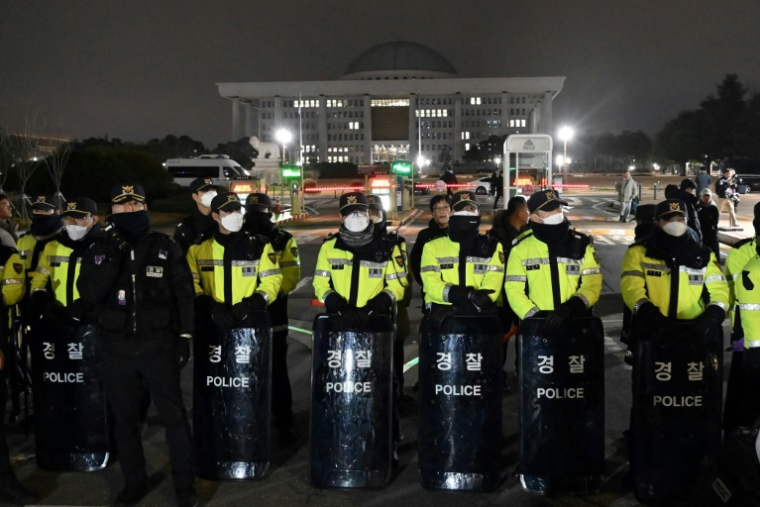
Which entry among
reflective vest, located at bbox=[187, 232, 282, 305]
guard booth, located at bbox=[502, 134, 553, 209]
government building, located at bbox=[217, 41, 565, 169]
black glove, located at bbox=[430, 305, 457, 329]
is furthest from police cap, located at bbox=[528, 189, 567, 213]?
government building, located at bbox=[217, 41, 565, 169]

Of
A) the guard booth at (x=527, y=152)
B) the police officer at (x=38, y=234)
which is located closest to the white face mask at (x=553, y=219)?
the police officer at (x=38, y=234)

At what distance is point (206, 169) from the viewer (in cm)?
5909

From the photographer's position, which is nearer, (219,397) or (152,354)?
Answer: (152,354)

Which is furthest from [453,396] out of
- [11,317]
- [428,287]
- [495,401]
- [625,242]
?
[625,242]

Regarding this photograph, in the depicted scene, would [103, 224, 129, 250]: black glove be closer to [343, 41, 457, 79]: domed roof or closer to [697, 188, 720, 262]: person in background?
[697, 188, 720, 262]: person in background

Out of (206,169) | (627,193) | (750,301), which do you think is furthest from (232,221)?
(206,169)

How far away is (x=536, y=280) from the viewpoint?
18.2ft

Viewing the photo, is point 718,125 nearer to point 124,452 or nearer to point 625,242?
point 625,242

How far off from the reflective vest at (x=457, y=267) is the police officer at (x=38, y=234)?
3121 mm

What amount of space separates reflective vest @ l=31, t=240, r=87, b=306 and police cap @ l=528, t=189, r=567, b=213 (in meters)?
3.24

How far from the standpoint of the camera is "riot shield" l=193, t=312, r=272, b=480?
5.61 m

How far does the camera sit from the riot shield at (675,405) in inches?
203

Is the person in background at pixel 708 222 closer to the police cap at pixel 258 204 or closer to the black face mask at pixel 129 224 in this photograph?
the police cap at pixel 258 204

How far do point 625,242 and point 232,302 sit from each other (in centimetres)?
1749
